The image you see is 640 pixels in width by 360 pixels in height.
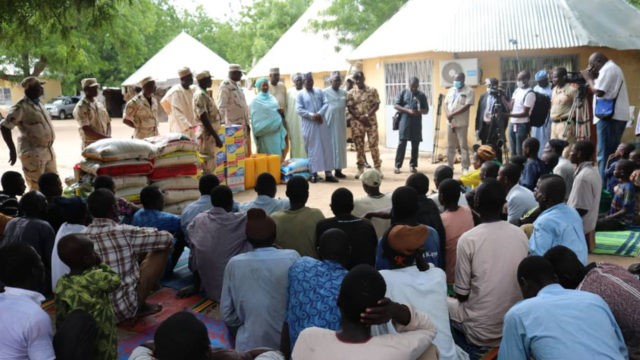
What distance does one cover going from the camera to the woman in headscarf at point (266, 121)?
434 inches

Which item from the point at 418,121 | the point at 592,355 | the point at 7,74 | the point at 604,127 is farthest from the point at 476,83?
the point at 7,74

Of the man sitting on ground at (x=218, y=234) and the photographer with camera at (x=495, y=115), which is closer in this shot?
the man sitting on ground at (x=218, y=234)

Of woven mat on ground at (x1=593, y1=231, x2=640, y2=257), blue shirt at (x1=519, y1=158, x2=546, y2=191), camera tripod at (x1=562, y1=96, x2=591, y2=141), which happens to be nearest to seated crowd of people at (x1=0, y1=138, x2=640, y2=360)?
woven mat on ground at (x1=593, y1=231, x2=640, y2=257)

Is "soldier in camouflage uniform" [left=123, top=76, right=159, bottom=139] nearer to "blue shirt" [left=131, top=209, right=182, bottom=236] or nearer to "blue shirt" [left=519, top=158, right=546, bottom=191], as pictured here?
"blue shirt" [left=131, top=209, right=182, bottom=236]

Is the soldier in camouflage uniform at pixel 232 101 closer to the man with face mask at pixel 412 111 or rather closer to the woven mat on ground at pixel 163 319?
the man with face mask at pixel 412 111

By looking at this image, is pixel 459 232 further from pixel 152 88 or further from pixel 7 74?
pixel 7 74

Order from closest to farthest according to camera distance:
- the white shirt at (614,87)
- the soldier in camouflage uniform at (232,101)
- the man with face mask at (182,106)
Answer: the white shirt at (614,87) → the man with face mask at (182,106) → the soldier in camouflage uniform at (232,101)

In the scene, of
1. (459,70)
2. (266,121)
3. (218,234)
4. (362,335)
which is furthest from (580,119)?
(362,335)

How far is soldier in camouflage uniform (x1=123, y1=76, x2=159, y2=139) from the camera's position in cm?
959

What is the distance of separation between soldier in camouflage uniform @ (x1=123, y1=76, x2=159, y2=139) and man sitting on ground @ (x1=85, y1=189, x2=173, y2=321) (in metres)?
5.26

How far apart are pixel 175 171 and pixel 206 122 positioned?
4.79 feet

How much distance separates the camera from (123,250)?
4.46 meters

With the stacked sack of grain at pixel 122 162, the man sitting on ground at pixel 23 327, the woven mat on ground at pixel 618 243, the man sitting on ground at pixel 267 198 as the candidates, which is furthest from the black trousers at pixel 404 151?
the man sitting on ground at pixel 23 327

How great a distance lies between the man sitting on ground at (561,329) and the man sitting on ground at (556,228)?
1218 mm
